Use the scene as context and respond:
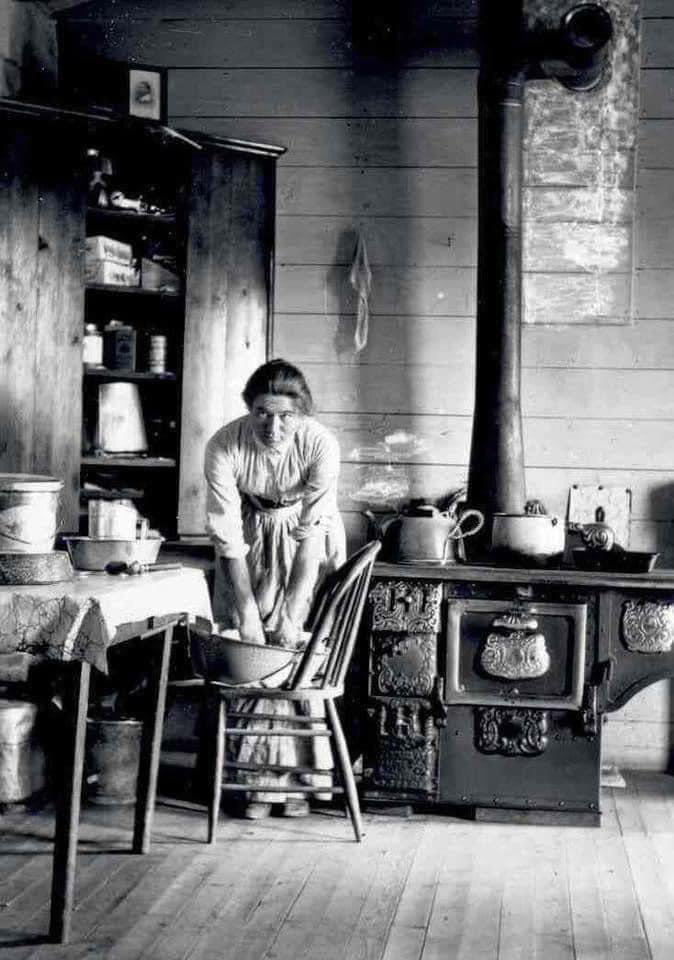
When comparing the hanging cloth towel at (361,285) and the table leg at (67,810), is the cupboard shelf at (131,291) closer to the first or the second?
the hanging cloth towel at (361,285)

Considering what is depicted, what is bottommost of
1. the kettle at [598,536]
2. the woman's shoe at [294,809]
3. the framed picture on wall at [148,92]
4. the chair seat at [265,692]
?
the woman's shoe at [294,809]

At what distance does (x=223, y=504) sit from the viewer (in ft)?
13.1

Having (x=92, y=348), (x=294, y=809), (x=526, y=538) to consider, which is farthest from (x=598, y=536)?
(x=92, y=348)

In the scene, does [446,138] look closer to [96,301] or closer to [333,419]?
[333,419]

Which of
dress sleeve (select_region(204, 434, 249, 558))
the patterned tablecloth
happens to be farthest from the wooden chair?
the patterned tablecloth

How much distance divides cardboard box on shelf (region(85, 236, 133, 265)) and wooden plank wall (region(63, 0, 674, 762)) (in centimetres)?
61

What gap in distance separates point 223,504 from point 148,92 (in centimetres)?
171

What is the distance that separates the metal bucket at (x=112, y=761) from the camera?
4066 mm

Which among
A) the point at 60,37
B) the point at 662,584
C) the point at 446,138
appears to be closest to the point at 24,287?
the point at 60,37

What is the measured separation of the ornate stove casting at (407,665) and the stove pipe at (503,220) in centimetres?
47

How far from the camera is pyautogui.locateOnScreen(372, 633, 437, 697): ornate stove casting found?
402cm

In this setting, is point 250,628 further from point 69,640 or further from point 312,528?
point 69,640

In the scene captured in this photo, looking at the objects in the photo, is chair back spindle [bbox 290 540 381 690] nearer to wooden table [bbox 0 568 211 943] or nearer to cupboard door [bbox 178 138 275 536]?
wooden table [bbox 0 568 211 943]

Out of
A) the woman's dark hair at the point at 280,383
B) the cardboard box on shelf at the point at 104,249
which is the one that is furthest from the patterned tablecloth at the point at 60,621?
the cardboard box on shelf at the point at 104,249
